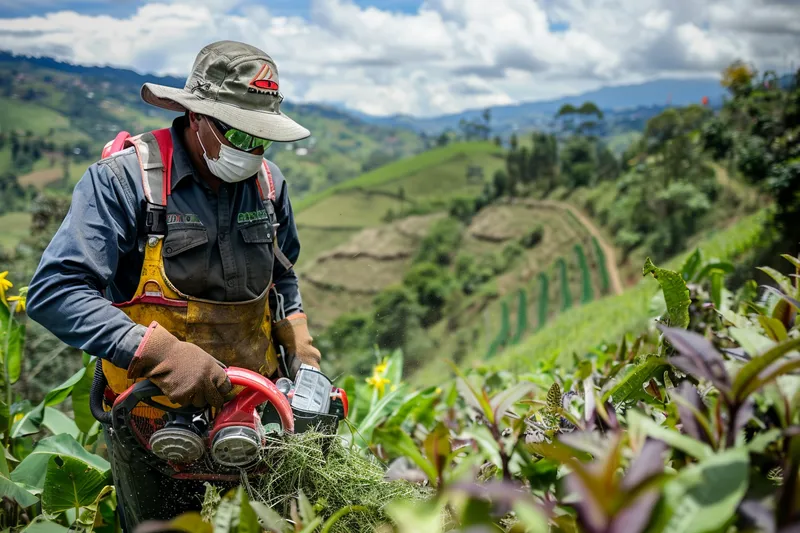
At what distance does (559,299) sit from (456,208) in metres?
40.6

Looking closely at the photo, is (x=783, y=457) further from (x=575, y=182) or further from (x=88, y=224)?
(x=575, y=182)

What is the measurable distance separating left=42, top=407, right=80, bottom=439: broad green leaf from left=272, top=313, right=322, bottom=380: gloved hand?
4.11ft

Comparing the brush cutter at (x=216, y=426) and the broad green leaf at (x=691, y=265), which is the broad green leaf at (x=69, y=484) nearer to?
the brush cutter at (x=216, y=426)

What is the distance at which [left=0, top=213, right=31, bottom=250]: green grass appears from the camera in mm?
69625

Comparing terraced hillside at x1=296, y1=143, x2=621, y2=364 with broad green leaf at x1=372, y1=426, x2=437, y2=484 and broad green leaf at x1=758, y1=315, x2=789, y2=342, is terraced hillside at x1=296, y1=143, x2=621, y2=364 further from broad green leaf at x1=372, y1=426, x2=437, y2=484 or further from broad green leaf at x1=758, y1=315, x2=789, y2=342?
broad green leaf at x1=758, y1=315, x2=789, y2=342

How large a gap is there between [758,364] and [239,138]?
1.98m

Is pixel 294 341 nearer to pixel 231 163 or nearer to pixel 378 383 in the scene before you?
pixel 231 163

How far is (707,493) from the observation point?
0.84m

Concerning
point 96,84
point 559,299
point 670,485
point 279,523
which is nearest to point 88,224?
point 279,523

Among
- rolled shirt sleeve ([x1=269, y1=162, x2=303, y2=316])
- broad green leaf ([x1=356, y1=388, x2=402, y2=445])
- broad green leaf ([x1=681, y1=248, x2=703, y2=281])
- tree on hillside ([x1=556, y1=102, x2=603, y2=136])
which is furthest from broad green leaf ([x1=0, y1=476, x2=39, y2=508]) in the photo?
tree on hillside ([x1=556, y1=102, x2=603, y2=136])

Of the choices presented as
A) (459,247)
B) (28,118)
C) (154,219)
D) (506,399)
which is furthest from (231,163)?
(28,118)

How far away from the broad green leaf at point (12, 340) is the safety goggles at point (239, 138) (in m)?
1.30

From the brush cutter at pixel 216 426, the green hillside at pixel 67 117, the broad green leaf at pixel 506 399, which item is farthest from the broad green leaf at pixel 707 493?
the green hillside at pixel 67 117

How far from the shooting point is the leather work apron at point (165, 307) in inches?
92.2
